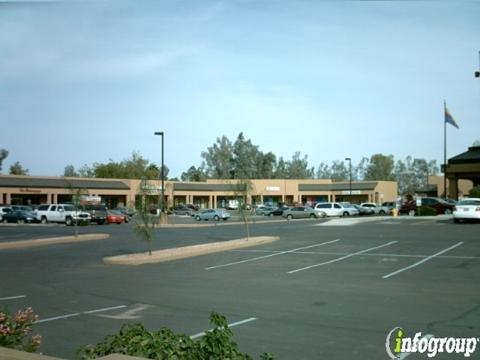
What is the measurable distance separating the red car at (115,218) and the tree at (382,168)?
12695 cm

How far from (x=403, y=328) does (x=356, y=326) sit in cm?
72

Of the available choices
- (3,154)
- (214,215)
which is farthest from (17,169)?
(214,215)

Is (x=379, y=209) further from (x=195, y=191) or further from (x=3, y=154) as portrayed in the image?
(x=3, y=154)

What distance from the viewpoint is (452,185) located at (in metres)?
63.8

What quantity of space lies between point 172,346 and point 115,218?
2040 inches

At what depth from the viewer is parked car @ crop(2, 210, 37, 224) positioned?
5534 cm

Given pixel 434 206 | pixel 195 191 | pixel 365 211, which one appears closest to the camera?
pixel 434 206

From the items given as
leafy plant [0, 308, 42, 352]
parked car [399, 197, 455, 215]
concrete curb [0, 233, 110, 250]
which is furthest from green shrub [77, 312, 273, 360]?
parked car [399, 197, 455, 215]

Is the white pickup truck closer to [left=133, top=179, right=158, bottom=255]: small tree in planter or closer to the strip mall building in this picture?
the strip mall building

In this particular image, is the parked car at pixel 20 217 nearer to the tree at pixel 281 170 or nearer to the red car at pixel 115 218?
the red car at pixel 115 218

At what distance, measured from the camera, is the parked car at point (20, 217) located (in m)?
55.3

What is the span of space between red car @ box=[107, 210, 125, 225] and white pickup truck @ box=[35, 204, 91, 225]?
395cm

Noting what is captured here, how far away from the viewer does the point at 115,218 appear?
55.8 meters

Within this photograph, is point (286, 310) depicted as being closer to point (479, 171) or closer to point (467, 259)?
point (467, 259)
